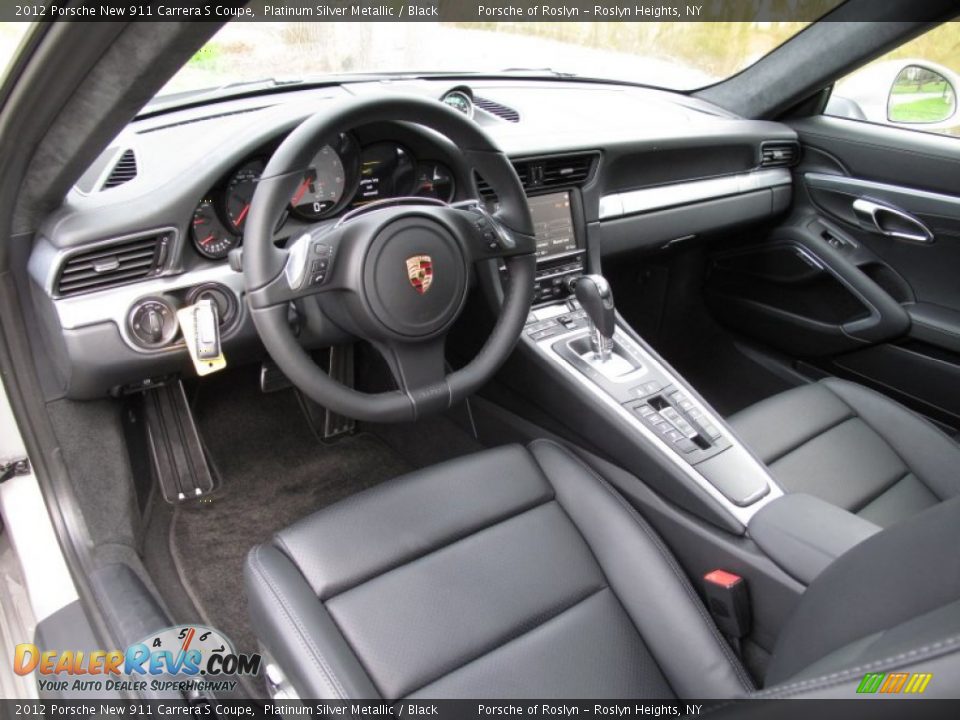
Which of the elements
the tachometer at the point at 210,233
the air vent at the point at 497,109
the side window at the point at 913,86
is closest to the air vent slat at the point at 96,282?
the tachometer at the point at 210,233

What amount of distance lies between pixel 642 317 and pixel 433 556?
166 centimetres

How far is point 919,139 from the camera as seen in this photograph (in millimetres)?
2160

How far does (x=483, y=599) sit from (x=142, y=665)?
0.65m

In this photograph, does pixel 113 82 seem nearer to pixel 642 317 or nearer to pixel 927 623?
pixel 927 623

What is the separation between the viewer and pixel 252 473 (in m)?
2.26

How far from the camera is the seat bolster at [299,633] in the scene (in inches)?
44.1

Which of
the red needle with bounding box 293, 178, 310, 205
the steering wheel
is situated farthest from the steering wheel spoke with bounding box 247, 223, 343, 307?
the red needle with bounding box 293, 178, 310, 205

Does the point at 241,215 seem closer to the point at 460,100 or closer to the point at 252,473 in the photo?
the point at 460,100

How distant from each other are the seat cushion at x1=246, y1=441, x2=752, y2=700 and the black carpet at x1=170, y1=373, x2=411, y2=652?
78cm

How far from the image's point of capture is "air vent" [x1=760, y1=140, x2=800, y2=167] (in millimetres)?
2445

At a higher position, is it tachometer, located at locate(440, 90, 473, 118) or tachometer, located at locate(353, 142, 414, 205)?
tachometer, located at locate(440, 90, 473, 118)

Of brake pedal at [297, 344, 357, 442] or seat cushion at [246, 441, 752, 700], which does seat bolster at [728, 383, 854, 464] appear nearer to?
seat cushion at [246, 441, 752, 700]

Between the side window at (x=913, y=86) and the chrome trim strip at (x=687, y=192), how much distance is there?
1.07 ft

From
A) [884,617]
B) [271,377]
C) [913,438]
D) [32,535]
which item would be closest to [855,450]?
[913,438]
